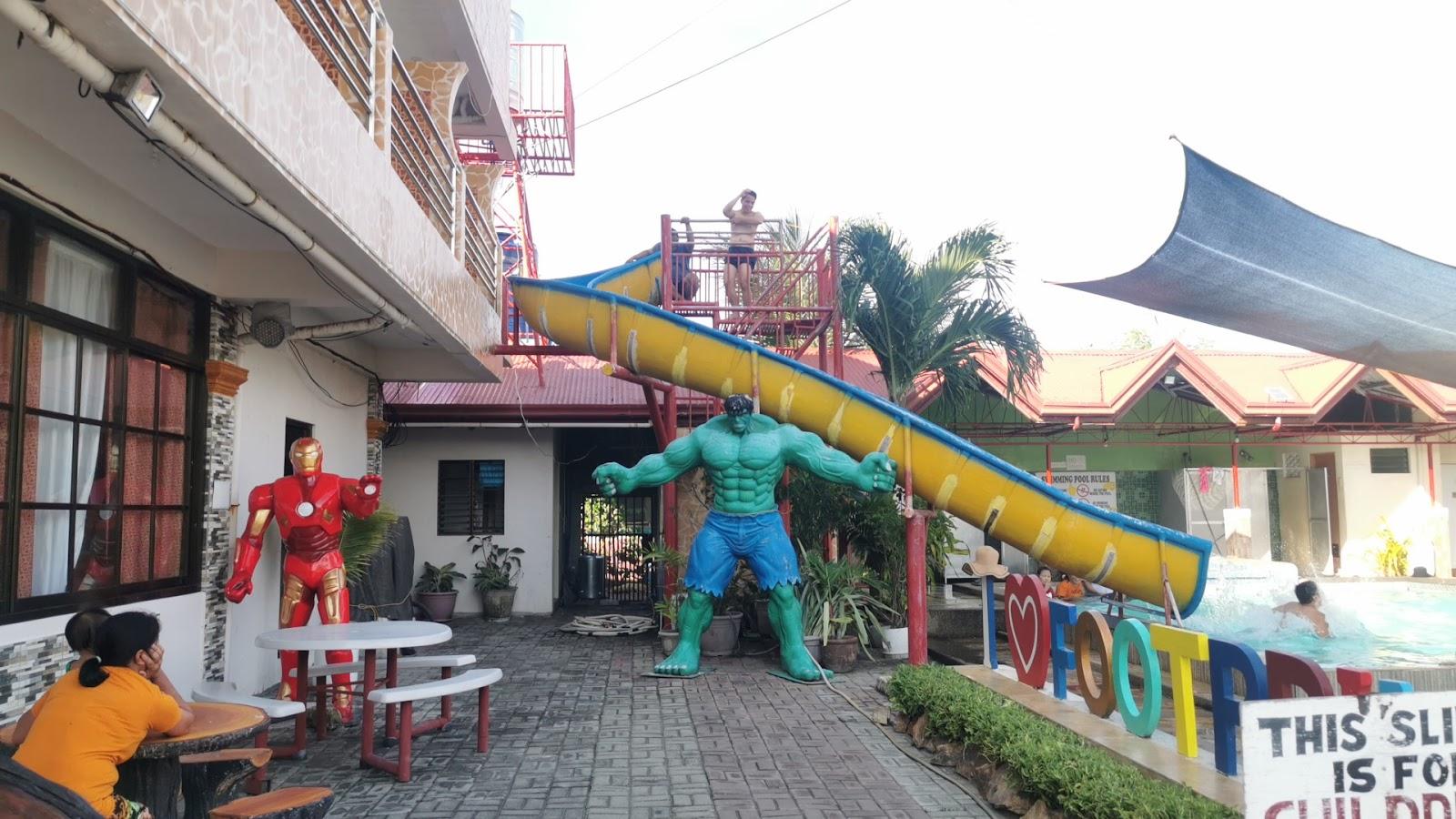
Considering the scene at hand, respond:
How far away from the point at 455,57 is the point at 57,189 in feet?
18.2

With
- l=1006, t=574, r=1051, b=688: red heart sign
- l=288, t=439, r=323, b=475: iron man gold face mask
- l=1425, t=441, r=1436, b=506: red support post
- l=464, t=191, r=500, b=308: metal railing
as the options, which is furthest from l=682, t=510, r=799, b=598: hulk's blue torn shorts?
l=1425, t=441, r=1436, b=506: red support post

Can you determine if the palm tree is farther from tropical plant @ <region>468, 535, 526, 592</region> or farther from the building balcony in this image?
tropical plant @ <region>468, 535, 526, 592</region>

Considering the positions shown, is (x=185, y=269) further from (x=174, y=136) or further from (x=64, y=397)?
(x=174, y=136)

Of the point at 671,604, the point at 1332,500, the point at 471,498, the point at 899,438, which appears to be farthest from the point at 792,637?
the point at 1332,500

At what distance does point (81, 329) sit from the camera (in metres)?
5.01

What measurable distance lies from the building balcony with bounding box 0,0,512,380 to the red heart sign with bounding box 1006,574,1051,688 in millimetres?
4615

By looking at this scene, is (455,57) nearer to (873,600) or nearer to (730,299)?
(730,299)

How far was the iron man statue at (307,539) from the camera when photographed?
21.2 ft

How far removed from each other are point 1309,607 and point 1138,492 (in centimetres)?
803

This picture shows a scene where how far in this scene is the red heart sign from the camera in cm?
592

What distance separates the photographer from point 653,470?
8398 mm

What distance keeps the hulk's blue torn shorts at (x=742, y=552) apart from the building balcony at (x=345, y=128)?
2.86 meters

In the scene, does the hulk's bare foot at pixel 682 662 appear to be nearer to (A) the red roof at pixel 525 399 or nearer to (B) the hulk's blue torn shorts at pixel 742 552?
(B) the hulk's blue torn shorts at pixel 742 552

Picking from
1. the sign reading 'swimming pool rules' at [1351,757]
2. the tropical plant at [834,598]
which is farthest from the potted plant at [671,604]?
the sign reading 'swimming pool rules' at [1351,757]
